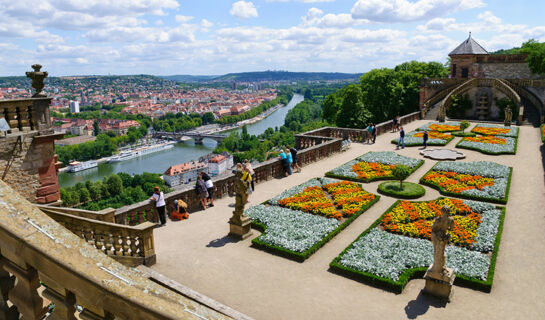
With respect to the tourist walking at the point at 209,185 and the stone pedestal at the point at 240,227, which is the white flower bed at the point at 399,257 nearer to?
the stone pedestal at the point at 240,227

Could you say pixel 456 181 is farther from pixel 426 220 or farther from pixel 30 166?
pixel 30 166

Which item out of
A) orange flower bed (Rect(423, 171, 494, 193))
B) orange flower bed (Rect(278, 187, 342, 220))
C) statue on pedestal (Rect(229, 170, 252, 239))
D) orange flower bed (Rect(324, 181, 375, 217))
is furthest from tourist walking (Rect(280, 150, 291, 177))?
statue on pedestal (Rect(229, 170, 252, 239))

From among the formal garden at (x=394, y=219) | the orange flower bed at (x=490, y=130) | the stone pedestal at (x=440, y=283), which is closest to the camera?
the stone pedestal at (x=440, y=283)

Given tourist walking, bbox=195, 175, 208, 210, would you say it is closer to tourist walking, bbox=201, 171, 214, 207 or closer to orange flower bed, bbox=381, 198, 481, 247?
tourist walking, bbox=201, 171, 214, 207

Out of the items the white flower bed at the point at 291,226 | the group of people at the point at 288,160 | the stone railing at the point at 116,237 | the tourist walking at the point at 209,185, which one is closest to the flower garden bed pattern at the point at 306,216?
the white flower bed at the point at 291,226

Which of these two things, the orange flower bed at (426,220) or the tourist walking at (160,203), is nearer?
the orange flower bed at (426,220)

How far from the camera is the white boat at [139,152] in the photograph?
482 feet

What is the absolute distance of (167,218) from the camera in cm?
1482

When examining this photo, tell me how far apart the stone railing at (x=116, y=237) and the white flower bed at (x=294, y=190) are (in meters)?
6.50

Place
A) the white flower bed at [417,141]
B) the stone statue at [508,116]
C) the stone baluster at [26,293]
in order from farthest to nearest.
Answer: the stone statue at [508,116], the white flower bed at [417,141], the stone baluster at [26,293]

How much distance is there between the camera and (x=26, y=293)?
113 inches

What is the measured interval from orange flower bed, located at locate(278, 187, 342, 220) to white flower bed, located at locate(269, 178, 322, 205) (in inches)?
9.7


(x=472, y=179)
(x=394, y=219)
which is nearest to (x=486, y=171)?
(x=472, y=179)

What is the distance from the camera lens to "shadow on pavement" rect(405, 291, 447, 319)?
9.45m
